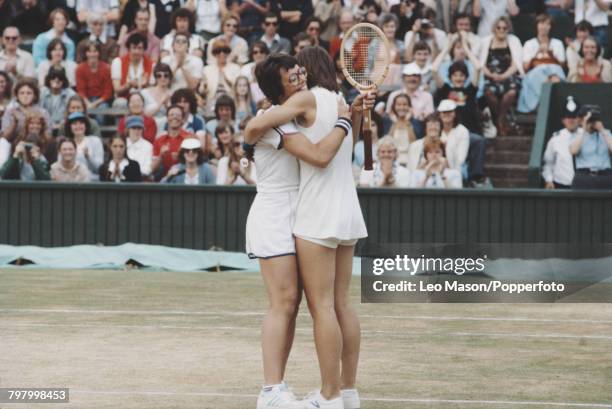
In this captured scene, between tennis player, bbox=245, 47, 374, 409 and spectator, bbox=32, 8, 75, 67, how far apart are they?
13.0m

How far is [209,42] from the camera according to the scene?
20.0 meters

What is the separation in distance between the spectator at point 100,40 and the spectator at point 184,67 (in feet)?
4.22

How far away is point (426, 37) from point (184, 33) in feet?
11.2

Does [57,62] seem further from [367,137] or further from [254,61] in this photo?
[367,137]

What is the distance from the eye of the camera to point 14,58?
19.8 metres

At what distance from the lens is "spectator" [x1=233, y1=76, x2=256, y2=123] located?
60.7 ft

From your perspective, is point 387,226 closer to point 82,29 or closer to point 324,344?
point 82,29

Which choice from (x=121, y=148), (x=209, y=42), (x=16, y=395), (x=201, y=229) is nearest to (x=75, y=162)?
(x=121, y=148)

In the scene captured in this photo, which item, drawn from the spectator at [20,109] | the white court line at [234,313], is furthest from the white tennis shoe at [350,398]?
the spectator at [20,109]

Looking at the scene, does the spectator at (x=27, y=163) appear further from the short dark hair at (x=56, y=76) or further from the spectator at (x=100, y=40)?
the spectator at (x=100, y=40)

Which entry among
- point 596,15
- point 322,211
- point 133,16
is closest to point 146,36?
point 133,16

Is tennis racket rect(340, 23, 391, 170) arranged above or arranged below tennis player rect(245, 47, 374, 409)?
above

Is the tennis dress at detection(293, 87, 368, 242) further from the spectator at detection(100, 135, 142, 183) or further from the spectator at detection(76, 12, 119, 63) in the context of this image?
the spectator at detection(76, 12, 119, 63)

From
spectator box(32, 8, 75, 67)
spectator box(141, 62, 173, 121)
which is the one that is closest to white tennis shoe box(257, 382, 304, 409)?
spectator box(141, 62, 173, 121)
